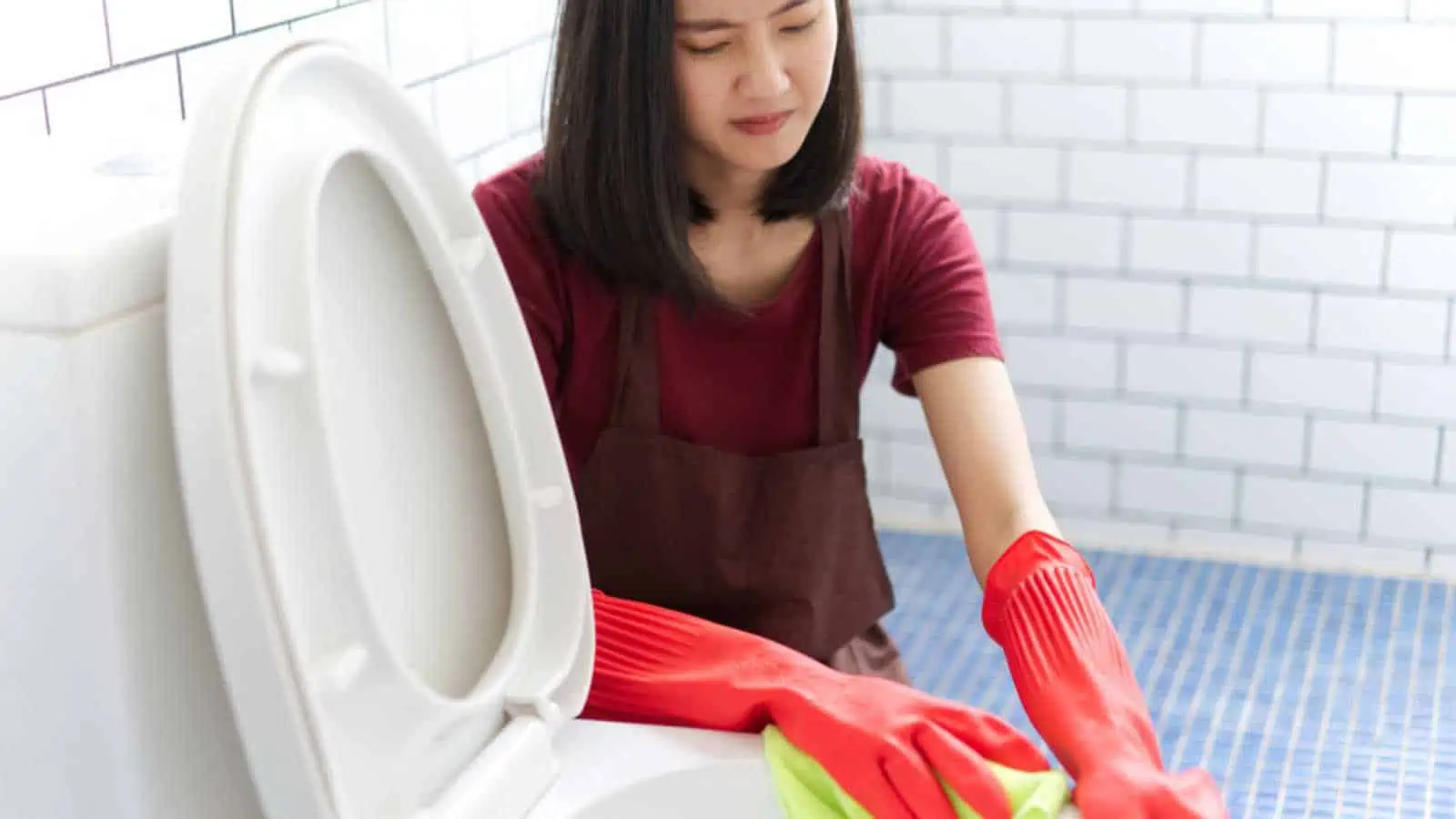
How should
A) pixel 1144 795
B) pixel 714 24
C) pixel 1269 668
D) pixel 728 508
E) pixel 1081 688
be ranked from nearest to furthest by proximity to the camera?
1. pixel 1144 795
2. pixel 1081 688
3. pixel 714 24
4. pixel 728 508
5. pixel 1269 668

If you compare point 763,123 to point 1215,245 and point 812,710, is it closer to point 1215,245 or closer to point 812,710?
point 812,710

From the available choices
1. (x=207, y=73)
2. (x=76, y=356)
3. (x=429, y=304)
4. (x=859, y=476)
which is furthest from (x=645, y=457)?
(x=76, y=356)

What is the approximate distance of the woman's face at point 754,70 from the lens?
121 centimetres

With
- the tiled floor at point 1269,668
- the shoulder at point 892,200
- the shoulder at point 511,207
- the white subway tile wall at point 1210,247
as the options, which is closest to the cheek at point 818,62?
the shoulder at point 892,200

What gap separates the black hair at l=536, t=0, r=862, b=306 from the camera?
123cm

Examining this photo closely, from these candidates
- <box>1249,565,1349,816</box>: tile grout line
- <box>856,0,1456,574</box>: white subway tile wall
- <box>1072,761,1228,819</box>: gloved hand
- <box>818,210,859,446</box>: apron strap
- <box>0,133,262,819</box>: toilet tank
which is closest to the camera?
<box>0,133,262,819</box>: toilet tank

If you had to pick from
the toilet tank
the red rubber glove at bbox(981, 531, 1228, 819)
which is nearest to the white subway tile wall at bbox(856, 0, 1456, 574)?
the red rubber glove at bbox(981, 531, 1228, 819)

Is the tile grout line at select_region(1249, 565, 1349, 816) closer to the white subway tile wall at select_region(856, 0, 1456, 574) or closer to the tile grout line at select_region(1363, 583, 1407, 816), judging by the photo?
the tile grout line at select_region(1363, 583, 1407, 816)

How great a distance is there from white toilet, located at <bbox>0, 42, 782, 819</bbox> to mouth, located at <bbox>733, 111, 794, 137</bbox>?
0.94 ft

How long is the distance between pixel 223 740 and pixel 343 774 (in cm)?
7

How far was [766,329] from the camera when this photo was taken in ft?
4.39

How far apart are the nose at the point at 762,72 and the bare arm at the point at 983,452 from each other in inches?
10.0

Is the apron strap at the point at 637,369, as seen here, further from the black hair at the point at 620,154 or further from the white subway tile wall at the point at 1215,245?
the white subway tile wall at the point at 1215,245

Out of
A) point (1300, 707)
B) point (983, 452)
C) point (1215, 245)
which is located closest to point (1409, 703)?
point (1300, 707)
